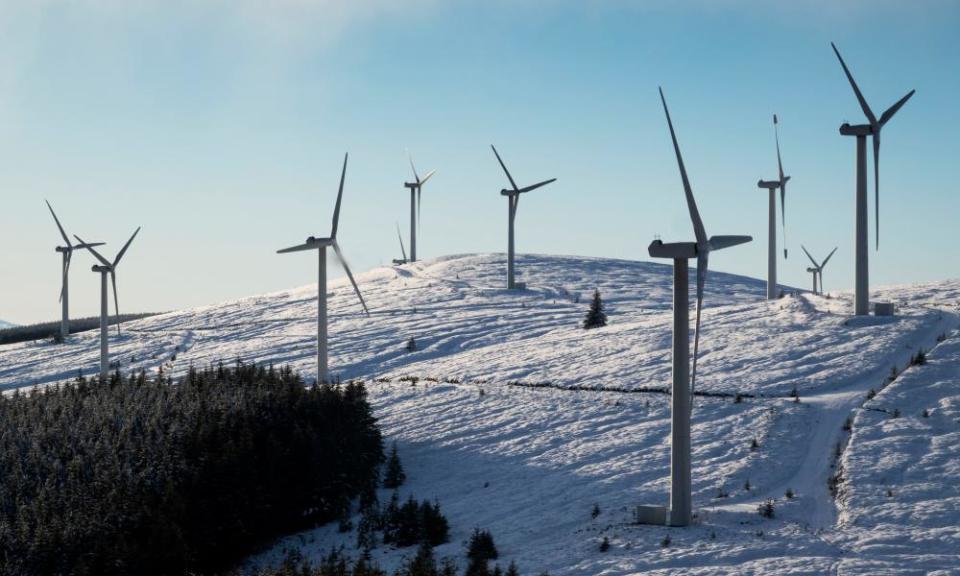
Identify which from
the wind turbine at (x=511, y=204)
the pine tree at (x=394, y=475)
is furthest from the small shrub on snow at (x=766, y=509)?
the wind turbine at (x=511, y=204)

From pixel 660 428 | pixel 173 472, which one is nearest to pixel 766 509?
pixel 660 428

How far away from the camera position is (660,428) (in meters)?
34.2

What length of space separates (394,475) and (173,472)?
804 cm

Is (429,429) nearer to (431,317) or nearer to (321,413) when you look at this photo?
(321,413)

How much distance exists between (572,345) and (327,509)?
22540mm

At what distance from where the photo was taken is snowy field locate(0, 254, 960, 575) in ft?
77.6

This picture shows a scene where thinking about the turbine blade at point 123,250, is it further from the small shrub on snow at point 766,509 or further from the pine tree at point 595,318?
the small shrub on snow at point 766,509

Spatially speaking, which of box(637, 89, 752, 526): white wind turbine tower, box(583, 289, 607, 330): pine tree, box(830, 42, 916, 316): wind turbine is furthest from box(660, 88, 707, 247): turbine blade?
box(583, 289, 607, 330): pine tree

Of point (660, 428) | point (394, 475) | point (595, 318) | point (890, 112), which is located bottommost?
point (394, 475)

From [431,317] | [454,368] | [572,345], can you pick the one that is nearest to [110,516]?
[454,368]

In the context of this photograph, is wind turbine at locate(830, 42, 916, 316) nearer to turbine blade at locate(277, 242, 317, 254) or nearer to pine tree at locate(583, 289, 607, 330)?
pine tree at locate(583, 289, 607, 330)

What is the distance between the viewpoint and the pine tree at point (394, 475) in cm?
3206

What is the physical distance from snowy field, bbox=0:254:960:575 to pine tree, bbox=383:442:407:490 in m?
0.35

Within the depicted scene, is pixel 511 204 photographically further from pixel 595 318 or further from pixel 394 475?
Answer: pixel 394 475
